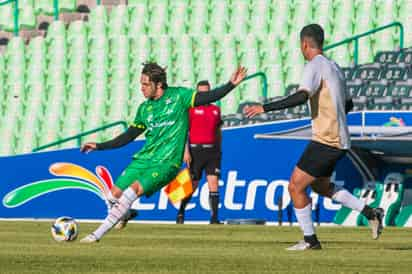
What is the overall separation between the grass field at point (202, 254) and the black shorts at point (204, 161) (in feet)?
15.3

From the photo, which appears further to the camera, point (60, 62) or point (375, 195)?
point (60, 62)

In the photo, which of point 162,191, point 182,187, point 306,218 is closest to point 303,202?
point 306,218

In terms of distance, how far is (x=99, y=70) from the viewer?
2700 cm

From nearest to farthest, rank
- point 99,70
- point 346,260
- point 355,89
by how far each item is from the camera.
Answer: point 346,260 < point 355,89 < point 99,70

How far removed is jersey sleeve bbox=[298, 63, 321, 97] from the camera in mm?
12125

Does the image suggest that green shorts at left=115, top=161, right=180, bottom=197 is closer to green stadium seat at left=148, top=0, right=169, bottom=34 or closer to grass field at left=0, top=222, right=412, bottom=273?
grass field at left=0, top=222, right=412, bottom=273

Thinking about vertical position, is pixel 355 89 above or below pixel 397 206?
above

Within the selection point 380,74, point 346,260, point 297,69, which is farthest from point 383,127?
point 346,260

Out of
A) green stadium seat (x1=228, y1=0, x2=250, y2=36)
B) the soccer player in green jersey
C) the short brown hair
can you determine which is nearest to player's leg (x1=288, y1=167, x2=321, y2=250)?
the soccer player in green jersey

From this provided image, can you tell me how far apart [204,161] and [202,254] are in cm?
972

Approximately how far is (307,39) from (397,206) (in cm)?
929

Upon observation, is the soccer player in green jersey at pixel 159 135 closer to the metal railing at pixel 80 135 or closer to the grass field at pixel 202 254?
the grass field at pixel 202 254

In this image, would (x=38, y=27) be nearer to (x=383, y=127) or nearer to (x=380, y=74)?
(x=380, y=74)

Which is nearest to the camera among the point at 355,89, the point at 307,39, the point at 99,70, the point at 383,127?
the point at 307,39
